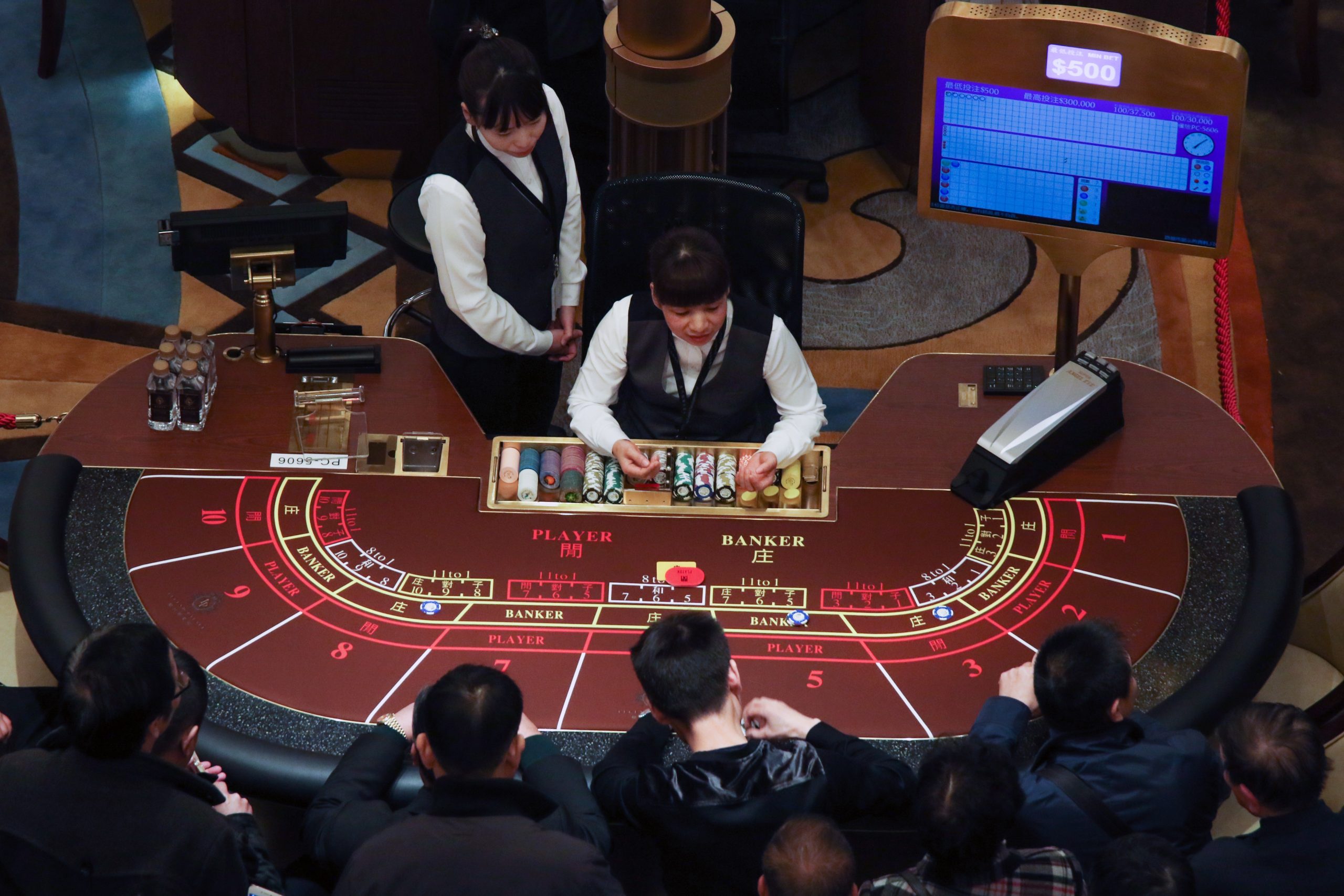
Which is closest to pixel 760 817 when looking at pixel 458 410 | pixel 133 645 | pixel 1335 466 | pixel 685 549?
pixel 685 549

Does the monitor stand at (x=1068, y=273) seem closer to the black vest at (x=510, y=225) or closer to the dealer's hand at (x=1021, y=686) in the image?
the dealer's hand at (x=1021, y=686)

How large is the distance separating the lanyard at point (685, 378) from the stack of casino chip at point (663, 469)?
128mm

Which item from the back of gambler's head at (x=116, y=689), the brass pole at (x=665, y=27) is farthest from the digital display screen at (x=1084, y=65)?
the back of gambler's head at (x=116, y=689)

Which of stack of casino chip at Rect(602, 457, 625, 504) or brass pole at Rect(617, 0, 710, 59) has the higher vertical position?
brass pole at Rect(617, 0, 710, 59)

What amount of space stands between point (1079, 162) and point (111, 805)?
2.13 metres

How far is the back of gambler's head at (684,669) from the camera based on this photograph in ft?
7.96

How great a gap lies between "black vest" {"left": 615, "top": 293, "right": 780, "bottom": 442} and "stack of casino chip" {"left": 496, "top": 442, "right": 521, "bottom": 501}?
0.29m

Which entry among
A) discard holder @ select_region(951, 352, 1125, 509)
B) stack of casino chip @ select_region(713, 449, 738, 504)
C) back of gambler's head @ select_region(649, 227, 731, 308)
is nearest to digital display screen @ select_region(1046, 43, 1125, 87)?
discard holder @ select_region(951, 352, 1125, 509)

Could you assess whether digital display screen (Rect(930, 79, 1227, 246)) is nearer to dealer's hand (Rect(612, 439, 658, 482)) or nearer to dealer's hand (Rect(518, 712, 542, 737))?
dealer's hand (Rect(612, 439, 658, 482))

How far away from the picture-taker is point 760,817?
7.80ft

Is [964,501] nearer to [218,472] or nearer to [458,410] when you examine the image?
[458,410]

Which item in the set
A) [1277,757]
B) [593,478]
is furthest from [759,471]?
[1277,757]

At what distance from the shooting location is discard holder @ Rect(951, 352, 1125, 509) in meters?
3.10

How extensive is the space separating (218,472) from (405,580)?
1.66ft
